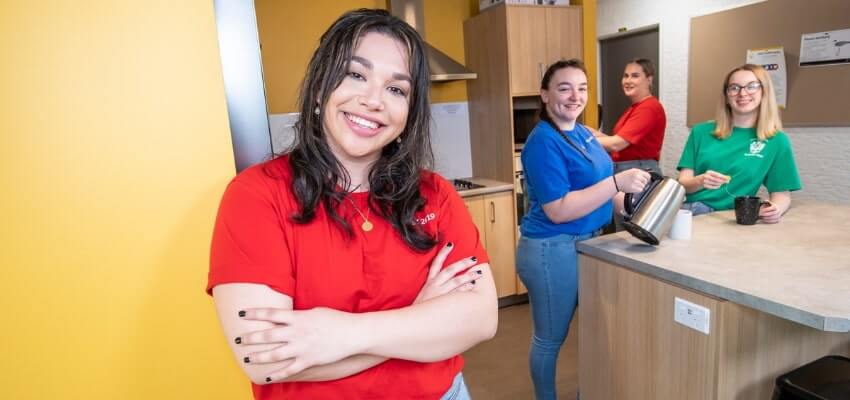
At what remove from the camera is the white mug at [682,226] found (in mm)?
1737

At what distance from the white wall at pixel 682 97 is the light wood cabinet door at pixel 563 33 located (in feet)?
4.26

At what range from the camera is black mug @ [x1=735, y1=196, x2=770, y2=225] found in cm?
188

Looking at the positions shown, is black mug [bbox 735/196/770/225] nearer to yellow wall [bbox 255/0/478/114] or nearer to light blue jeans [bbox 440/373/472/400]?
light blue jeans [bbox 440/373/472/400]

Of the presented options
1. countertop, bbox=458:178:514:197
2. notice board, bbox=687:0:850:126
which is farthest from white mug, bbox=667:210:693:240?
countertop, bbox=458:178:514:197

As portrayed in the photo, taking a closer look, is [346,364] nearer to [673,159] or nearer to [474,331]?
[474,331]

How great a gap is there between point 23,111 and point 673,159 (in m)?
4.59

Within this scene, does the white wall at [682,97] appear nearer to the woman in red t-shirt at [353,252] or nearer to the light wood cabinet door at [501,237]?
the light wood cabinet door at [501,237]

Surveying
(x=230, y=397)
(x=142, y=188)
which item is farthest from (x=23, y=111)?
(x=230, y=397)

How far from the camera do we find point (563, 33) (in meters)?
3.43

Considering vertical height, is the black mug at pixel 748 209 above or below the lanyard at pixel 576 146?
below

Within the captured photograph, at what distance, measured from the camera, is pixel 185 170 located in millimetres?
1127

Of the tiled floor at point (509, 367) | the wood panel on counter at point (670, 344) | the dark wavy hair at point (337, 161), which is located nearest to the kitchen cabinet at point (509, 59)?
the tiled floor at point (509, 367)

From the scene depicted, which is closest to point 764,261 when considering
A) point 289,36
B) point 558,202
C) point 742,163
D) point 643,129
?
point 558,202

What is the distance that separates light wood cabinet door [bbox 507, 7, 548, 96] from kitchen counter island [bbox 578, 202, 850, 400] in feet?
5.61
